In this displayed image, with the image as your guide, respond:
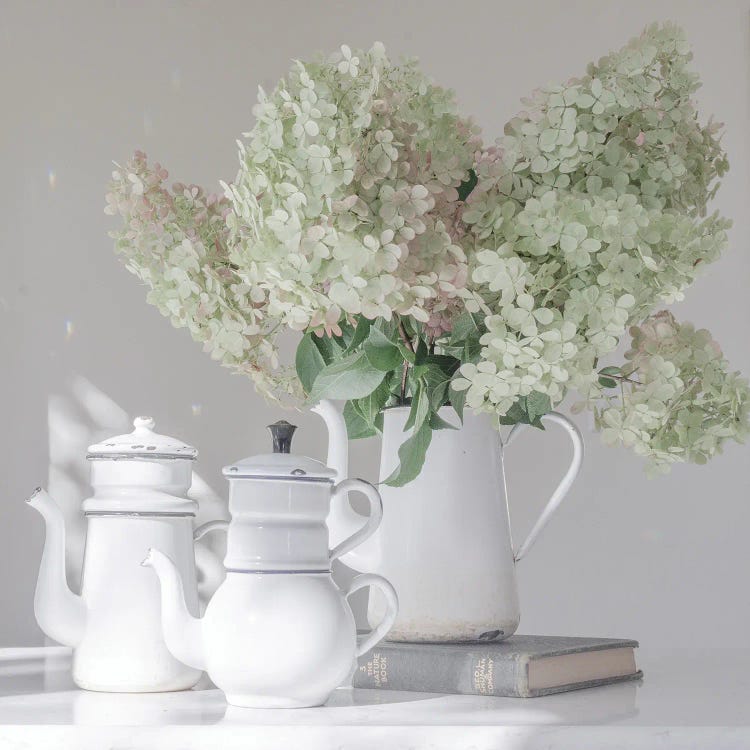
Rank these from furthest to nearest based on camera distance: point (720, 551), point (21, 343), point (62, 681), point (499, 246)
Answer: point (720, 551)
point (21, 343)
point (62, 681)
point (499, 246)

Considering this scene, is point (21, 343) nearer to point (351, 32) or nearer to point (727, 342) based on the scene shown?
point (351, 32)

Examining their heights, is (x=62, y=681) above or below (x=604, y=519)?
below

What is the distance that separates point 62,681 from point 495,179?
712mm

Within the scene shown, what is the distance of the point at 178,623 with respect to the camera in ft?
3.42

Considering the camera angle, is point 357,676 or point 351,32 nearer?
point 357,676

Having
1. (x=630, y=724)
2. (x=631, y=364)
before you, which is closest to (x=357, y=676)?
(x=630, y=724)

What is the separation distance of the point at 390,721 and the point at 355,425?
40 cm

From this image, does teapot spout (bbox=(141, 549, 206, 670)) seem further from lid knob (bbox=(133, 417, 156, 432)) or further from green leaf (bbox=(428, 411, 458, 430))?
green leaf (bbox=(428, 411, 458, 430))

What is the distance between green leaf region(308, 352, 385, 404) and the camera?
112cm

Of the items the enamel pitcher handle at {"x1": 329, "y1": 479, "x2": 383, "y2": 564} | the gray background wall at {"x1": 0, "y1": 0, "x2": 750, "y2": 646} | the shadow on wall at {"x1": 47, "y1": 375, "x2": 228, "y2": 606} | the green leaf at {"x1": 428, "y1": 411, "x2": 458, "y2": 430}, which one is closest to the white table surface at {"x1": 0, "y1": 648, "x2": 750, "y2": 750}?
the enamel pitcher handle at {"x1": 329, "y1": 479, "x2": 383, "y2": 564}

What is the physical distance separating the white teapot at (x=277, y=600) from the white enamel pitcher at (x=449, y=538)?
12 centimetres

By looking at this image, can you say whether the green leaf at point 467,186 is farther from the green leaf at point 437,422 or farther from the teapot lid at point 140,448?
the teapot lid at point 140,448

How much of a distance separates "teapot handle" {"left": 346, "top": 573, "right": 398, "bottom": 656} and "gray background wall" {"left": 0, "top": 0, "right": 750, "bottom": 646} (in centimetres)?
68

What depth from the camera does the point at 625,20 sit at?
6.01ft
